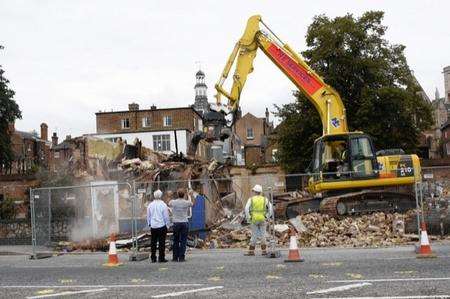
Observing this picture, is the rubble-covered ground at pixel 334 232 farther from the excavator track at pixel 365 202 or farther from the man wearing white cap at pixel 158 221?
the man wearing white cap at pixel 158 221

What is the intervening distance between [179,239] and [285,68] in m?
11.0

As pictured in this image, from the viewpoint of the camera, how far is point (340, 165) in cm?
2355

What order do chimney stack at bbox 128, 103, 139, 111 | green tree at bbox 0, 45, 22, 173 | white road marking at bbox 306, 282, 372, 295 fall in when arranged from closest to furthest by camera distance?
white road marking at bbox 306, 282, 372, 295 < green tree at bbox 0, 45, 22, 173 < chimney stack at bbox 128, 103, 139, 111

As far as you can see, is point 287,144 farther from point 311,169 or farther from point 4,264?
point 4,264

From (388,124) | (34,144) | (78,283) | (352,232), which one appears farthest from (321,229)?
(34,144)

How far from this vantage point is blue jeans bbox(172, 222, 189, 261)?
629 inches

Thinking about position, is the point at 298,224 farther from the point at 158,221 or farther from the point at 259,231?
the point at 158,221

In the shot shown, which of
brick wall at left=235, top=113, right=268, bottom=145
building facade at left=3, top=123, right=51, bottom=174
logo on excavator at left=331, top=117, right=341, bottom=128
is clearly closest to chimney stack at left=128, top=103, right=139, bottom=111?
building facade at left=3, top=123, right=51, bottom=174

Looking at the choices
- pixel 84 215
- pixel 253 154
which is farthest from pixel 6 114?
pixel 253 154

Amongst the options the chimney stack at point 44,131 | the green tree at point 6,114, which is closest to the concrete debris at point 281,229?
the green tree at point 6,114

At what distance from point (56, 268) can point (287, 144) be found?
31.1 m

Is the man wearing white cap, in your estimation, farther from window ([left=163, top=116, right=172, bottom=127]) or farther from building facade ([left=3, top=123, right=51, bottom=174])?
building facade ([left=3, top=123, right=51, bottom=174])

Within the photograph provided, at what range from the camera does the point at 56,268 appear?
15336 millimetres

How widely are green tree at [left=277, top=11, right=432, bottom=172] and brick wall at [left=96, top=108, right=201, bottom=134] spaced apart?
3071 cm
